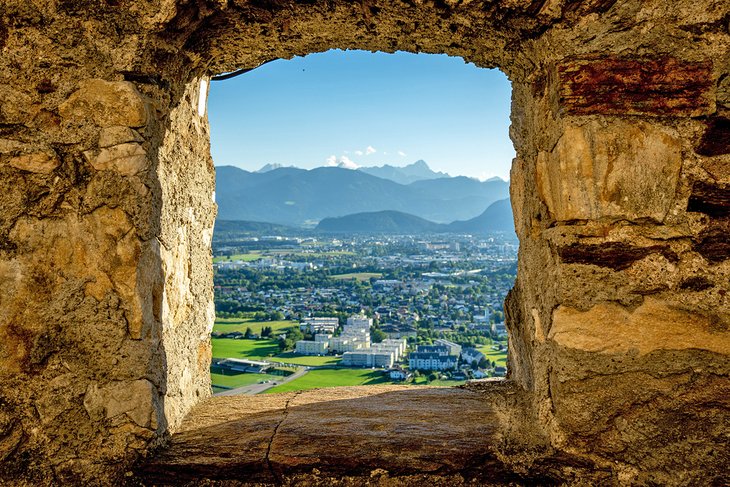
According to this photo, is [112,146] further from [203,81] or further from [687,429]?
[687,429]

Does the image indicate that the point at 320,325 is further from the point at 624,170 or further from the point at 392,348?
the point at 624,170

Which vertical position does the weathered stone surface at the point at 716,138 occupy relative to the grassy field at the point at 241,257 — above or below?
above

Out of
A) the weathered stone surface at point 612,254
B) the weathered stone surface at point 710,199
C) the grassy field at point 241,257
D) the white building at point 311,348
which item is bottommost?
the white building at point 311,348

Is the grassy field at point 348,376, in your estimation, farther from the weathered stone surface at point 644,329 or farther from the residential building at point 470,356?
the weathered stone surface at point 644,329

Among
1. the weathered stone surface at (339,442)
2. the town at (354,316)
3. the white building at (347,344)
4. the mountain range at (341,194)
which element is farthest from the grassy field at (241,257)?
the mountain range at (341,194)

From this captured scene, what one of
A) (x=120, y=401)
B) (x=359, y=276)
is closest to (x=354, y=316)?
(x=120, y=401)

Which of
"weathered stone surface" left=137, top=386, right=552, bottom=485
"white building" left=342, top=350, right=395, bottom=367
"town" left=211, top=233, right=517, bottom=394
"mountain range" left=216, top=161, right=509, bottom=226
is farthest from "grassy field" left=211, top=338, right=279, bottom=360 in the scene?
"mountain range" left=216, top=161, right=509, bottom=226

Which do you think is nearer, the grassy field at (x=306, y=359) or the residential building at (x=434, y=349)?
the grassy field at (x=306, y=359)

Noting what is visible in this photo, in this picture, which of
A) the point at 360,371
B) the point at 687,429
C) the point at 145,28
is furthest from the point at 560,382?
the point at 360,371
